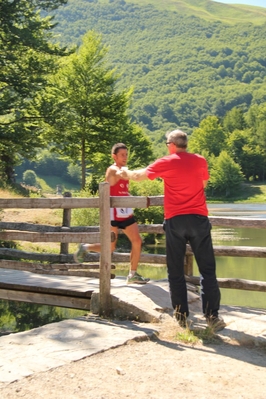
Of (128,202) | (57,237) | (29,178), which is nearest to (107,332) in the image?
(128,202)

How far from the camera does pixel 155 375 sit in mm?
5004

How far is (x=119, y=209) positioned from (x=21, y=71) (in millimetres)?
15004

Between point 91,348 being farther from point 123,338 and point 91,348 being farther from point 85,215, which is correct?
point 85,215

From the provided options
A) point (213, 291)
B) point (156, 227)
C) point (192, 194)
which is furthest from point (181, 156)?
point (156, 227)

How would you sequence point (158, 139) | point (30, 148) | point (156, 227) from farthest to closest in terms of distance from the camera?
point (158, 139) → point (30, 148) → point (156, 227)

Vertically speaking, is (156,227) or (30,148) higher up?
(30,148)

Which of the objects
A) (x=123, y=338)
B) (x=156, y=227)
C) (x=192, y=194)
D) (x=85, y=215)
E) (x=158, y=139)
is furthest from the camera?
(x=158, y=139)

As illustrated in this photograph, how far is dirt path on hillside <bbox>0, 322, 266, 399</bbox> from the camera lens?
4605 millimetres

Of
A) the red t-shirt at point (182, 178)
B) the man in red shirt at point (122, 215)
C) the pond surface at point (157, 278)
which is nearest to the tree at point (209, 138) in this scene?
the pond surface at point (157, 278)

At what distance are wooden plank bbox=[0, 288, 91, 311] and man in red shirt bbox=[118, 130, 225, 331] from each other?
1416mm

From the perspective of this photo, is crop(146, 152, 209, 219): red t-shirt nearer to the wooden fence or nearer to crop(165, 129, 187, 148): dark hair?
crop(165, 129, 187, 148): dark hair

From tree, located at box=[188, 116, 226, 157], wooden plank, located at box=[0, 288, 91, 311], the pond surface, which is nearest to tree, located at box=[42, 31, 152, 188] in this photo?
the pond surface

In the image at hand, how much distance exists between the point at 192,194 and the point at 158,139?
183921mm

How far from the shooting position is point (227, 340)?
6199 millimetres
